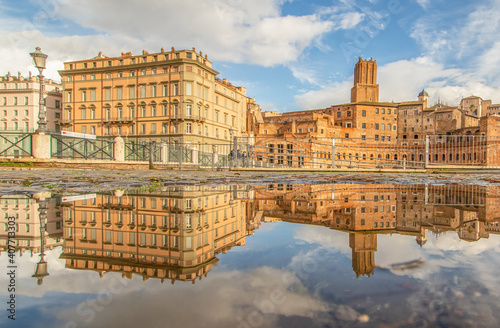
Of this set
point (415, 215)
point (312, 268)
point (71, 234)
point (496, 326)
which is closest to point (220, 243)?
point (312, 268)

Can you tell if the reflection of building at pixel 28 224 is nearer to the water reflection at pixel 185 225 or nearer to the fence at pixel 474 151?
the water reflection at pixel 185 225

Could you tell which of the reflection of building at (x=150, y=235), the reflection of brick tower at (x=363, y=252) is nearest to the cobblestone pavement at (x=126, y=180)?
the reflection of building at (x=150, y=235)

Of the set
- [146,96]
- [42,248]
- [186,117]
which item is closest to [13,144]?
[42,248]

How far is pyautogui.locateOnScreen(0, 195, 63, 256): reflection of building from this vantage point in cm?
192

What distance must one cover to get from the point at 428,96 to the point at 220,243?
99593 mm

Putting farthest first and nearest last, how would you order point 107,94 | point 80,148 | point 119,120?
point 107,94 → point 119,120 → point 80,148

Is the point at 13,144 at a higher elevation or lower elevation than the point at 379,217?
higher

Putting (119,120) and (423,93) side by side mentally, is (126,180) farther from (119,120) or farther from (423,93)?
(423,93)

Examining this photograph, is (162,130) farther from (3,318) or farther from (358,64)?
(358,64)

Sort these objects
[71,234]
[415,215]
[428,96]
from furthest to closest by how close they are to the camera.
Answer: [428,96]
[415,215]
[71,234]

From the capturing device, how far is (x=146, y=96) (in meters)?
41.2

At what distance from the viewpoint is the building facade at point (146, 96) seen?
3972 centimetres

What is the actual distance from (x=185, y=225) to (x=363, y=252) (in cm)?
134

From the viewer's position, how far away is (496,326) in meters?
0.98
